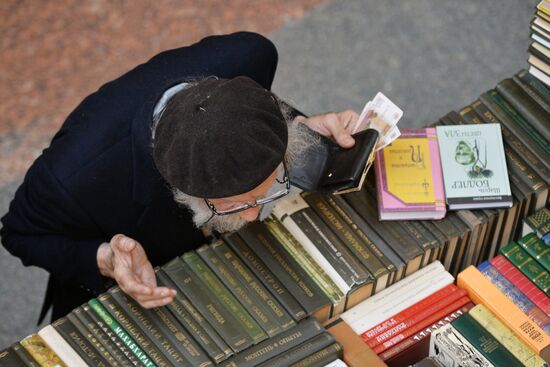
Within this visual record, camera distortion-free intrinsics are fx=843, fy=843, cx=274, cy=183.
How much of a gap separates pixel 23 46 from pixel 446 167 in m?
2.93

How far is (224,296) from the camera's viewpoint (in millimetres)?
2371

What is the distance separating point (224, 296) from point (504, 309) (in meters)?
0.80

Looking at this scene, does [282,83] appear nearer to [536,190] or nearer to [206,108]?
[536,190]

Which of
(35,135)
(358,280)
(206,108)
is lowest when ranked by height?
(358,280)

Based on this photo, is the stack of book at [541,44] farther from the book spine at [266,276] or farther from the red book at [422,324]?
the book spine at [266,276]

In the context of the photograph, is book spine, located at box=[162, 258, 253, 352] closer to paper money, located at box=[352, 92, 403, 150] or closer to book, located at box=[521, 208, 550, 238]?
paper money, located at box=[352, 92, 403, 150]

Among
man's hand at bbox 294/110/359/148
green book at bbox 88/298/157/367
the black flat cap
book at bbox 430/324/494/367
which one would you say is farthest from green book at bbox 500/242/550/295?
green book at bbox 88/298/157/367

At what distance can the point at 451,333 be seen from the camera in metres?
2.32

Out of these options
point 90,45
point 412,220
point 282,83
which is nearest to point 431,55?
point 282,83

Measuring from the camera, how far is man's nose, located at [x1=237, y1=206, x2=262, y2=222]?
2.41m

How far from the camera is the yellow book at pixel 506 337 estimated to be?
2.29 m

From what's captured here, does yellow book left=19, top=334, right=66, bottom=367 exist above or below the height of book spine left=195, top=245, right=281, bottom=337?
above

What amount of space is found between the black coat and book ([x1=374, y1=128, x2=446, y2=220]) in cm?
57

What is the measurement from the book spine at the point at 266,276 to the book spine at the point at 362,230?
29 cm
